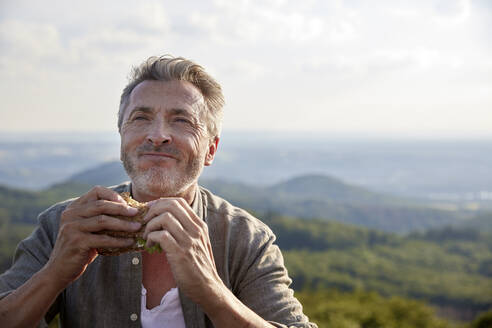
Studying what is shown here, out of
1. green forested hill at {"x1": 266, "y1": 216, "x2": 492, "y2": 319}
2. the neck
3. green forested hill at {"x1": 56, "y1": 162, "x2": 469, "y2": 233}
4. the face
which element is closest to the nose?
the face

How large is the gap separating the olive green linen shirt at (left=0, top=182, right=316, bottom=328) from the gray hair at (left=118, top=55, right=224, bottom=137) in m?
0.84

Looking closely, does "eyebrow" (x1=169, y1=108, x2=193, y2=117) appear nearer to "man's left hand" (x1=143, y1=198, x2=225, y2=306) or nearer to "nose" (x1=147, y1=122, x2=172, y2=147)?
"nose" (x1=147, y1=122, x2=172, y2=147)

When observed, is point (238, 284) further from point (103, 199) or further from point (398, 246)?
point (398, 246)

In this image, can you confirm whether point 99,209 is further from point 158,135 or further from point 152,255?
point 152,255

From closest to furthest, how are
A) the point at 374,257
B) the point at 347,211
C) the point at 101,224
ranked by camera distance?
the point at 101,224 < the point at 374,257 < the point at 347,211

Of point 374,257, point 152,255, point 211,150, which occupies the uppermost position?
point 211,150

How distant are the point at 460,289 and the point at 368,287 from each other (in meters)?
16.4

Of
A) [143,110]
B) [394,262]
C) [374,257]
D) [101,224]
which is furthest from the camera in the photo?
[374,257]

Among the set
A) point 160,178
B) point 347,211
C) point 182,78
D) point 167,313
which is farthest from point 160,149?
point 347,211

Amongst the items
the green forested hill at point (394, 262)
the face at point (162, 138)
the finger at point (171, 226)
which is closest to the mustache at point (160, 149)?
the face at point (162, 138)

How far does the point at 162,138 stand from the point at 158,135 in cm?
3

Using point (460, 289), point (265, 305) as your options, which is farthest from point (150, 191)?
point (460, 289)

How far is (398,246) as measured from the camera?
4451 inches

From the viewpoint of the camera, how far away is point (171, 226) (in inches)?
90.7
